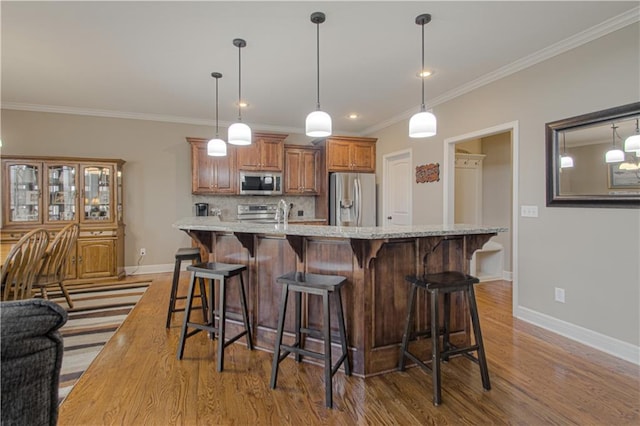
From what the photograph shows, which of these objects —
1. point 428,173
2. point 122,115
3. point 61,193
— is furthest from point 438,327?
point 122,115

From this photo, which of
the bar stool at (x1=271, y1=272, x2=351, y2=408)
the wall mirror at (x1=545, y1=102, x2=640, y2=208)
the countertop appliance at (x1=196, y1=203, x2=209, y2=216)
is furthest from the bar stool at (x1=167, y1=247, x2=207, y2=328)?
the wall mirror at (x1=545, y1=102, x2=640, y2=208)

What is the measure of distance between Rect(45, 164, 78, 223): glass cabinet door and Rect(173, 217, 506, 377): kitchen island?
316 centimetres

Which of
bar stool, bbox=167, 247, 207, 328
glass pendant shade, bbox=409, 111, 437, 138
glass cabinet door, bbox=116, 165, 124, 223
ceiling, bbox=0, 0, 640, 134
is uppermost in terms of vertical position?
ceiling, bbox=0, 0, 640, 134

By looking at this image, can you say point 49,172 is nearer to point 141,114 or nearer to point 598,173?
point 141,114

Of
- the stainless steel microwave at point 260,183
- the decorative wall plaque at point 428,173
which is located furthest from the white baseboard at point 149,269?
the decorative wall plaque at point 428,173

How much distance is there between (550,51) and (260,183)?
4.24 m

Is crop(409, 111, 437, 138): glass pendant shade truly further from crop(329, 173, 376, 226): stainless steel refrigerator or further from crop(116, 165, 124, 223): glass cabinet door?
crop(116, 165, 124, 223): glass cabinet door

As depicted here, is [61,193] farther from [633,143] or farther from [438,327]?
[633,143]

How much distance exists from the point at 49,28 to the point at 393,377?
391 centimetres

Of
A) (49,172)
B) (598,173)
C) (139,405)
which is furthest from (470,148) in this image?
(49,172)

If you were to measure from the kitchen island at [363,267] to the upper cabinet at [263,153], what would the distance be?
9.52ft

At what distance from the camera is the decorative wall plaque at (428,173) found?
176 inches

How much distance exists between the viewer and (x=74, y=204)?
4.64 meters

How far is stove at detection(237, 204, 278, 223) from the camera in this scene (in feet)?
18.4
